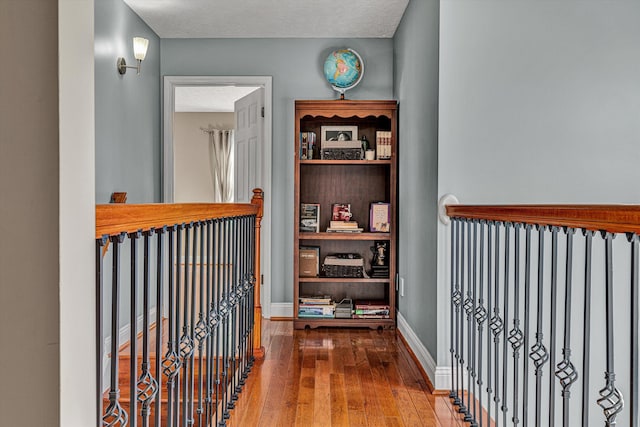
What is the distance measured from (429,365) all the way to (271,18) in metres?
2.92

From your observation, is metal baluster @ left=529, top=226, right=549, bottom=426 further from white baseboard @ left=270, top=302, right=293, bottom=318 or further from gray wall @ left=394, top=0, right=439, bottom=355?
white baseboard @ left=270, top=302, right=293, bottom=318

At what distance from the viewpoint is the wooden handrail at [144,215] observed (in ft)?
3.32

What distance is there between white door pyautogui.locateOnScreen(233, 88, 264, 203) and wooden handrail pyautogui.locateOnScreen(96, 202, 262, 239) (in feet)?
8.63

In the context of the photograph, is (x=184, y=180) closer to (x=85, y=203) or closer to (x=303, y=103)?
(x=303, y=103)

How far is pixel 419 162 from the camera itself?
11.2 feet

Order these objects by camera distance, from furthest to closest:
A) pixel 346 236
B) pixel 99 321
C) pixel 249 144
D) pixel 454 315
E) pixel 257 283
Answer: pixel 249 144 → pixel 346 236 → pixel 257 283 → pixel 454 315 → pixel 99 321

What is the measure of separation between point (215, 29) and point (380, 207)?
2087 mm

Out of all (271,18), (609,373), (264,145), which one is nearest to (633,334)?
(609,373)

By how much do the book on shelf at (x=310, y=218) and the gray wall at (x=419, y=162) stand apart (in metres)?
0.72

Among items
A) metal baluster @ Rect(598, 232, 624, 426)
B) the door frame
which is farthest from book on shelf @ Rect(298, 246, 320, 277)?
metal baluster @ Rect(598, 232, 624, 426)

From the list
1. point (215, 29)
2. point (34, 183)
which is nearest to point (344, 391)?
point (34, 183)

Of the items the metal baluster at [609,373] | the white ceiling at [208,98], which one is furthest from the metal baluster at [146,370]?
the white ceiling at [208,98]

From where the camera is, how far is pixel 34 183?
2.65 feet

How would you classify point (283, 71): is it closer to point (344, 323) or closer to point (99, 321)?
point (344, 323)
